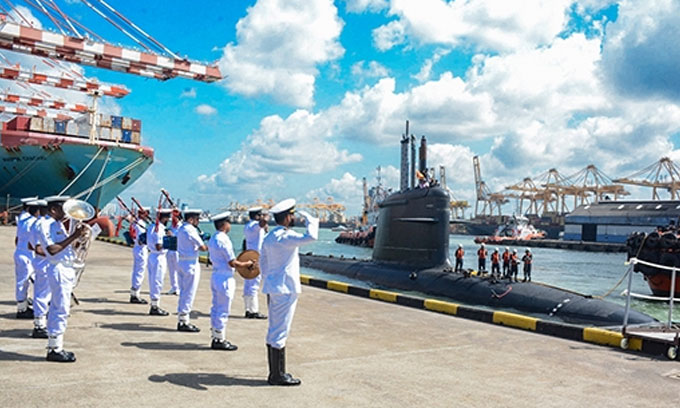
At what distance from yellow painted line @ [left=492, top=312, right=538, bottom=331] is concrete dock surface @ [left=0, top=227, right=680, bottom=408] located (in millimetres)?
260

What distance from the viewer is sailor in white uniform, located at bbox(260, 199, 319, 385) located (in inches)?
219

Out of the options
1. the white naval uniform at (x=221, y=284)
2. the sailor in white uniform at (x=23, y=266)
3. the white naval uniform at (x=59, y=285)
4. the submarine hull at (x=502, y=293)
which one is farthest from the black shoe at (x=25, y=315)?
the submarine hull at (x=502, y=293)

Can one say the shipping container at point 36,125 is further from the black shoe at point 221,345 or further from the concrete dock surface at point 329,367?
the black shoe at point 221,345

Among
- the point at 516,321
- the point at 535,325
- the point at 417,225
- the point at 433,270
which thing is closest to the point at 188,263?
the point at 516,321

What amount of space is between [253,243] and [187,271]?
229cm

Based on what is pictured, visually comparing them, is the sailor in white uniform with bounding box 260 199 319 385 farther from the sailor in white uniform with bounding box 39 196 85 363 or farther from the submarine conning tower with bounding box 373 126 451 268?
the submarine conning tower with bounding box 373 126 451 268

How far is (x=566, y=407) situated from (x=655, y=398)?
1120 millimetres

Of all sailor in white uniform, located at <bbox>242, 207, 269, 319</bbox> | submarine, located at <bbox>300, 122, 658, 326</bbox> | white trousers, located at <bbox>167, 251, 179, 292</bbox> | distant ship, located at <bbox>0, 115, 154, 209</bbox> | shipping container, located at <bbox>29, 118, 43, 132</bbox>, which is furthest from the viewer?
shipping container, located at <bbox>29, 118, 43, 132</bbox>

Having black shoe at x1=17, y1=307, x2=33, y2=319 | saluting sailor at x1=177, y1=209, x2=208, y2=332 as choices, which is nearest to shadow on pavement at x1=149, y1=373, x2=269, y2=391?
saluting sailor at x1=177, y1=209, x2=208, y2=332

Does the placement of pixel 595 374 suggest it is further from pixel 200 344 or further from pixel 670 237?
pixel 670 237

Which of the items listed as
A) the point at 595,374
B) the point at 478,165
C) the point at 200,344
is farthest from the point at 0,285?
the point at 478,165

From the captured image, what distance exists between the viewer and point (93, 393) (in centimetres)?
496

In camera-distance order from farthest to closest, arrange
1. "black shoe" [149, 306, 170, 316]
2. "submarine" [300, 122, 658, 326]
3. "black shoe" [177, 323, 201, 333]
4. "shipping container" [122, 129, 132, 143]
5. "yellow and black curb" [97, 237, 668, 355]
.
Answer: "shipping container" [122, 129, 132, 143] < "submarine" [300, 122, 658, 326] < "black shoe" [149, 306, 170, 316] < "black shoe" [177, 323, 201, 333] < "yellow and black curb" [97, 237, 668, 355]

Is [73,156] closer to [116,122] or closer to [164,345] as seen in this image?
[116,122]
